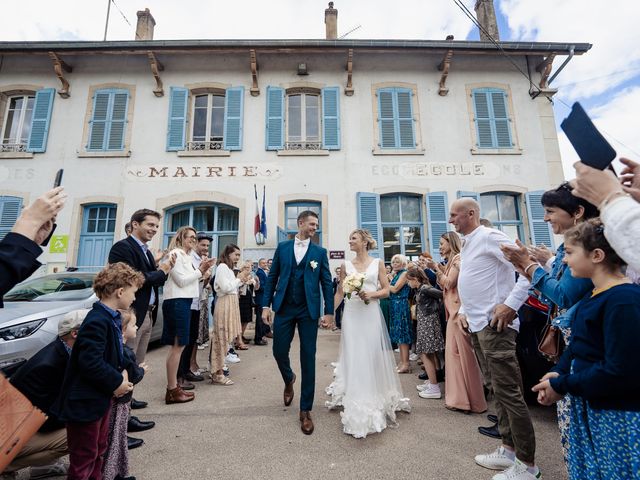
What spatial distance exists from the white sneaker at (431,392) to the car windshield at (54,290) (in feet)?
15.0

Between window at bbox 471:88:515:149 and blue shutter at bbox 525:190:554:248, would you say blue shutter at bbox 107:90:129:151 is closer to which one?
window at bbox 471:88:515:149

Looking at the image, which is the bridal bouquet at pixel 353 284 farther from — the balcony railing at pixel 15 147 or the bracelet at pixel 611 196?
the balcony railing at pixel 15 147

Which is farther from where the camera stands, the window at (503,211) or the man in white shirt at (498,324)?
the window at (503,211)

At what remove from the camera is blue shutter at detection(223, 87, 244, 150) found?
943 cm

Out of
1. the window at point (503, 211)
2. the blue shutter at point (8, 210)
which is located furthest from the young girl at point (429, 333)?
the blue shutter at point (8, 210)

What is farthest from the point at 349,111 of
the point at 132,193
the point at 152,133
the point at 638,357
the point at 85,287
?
the point at 638,357

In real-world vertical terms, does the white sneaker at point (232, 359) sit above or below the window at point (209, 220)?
below

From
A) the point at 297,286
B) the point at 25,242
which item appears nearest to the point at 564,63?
the point at 297,286

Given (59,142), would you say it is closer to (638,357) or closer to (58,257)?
(58,257)

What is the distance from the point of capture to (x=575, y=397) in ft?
4.95

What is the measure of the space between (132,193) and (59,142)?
2.69 meters

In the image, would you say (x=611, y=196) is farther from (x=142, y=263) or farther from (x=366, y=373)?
(x=142, y=263)

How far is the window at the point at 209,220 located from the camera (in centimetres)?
926

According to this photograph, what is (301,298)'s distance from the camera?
3.28 metres
